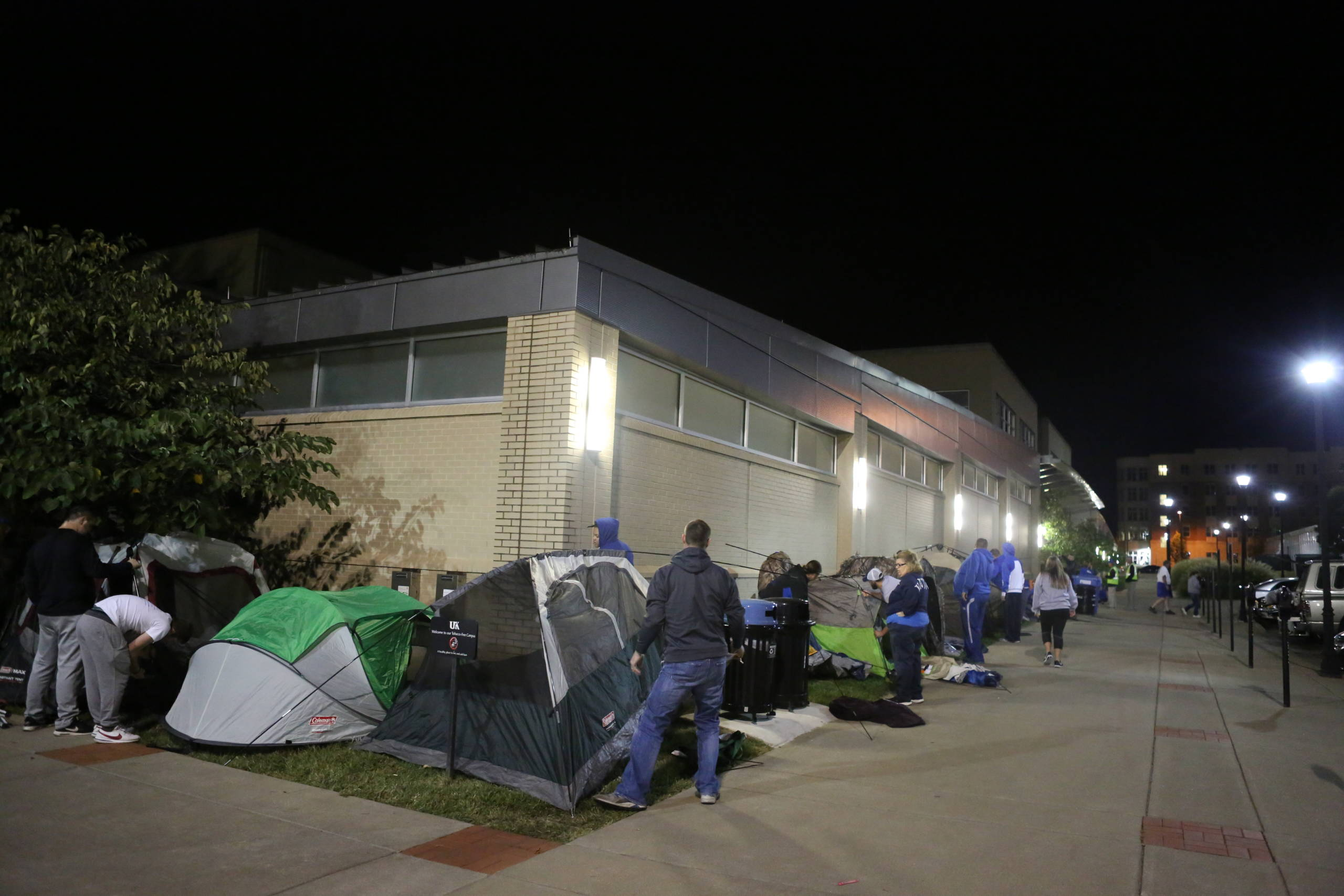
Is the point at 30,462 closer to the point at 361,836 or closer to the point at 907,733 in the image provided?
the point at 361,836

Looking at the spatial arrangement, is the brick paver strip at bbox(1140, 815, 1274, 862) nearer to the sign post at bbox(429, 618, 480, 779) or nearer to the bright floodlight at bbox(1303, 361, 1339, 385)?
the sign post at bbox(429, 618, 480, 779)

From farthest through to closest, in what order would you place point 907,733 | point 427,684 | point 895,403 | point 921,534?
point 921,534 → point 895,403 → point 907,733 → point 427,684

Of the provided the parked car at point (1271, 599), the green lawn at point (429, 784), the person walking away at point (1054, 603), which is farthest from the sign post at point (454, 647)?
the parked car at point (1271, 599)

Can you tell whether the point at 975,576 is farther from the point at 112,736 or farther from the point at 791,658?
the point at 112,736

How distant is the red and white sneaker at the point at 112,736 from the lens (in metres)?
6.97

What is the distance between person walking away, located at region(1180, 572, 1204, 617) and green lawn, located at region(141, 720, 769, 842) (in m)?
30.5

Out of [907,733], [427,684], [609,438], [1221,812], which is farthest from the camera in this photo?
[609,438]

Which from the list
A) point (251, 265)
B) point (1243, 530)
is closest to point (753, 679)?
point (1243, 530)

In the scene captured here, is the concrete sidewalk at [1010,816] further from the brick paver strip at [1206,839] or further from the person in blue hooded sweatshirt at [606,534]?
the person in blue hooded sweatshirt at [606,534]

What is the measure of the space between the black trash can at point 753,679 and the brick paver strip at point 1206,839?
343 cm

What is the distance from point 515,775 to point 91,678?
3.60 m

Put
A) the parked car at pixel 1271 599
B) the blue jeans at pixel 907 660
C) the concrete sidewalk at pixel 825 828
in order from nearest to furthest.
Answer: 1. the concrete sidewalk at pixel 825 828
2. the blue jeans at pixel 907 660
3. the parked car at pixel 1271 599

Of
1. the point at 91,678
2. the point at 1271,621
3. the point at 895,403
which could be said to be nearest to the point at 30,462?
the point at 91,678

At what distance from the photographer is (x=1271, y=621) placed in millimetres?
23312
